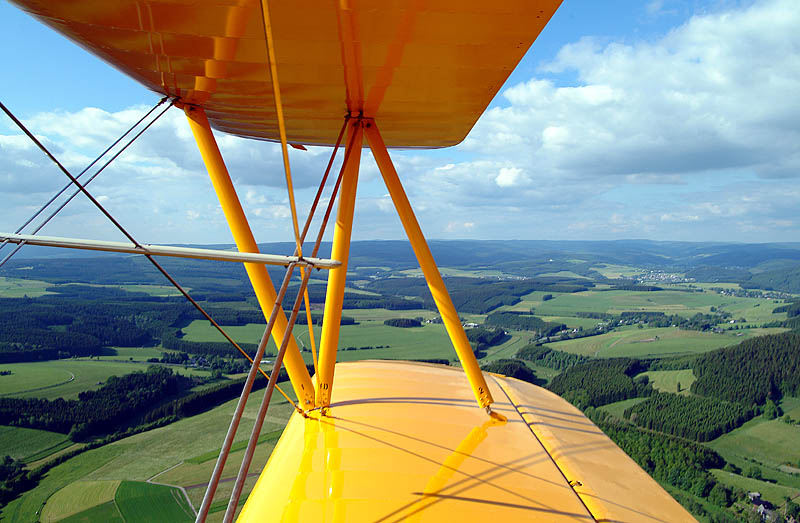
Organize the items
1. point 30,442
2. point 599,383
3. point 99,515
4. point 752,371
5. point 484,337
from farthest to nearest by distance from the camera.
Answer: point 484,337, point 752,371, point 599,383, point 30,442, point 99,515

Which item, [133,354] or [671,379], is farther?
[133,354]

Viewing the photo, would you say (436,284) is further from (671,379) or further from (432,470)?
(671,379)

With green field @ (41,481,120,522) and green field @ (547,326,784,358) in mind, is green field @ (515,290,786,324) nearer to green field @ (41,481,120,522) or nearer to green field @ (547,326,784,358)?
green field @ (547,326,784,358)

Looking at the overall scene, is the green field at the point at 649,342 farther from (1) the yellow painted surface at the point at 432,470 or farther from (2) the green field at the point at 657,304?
(1) the yellow painted surface at the point at 432,470

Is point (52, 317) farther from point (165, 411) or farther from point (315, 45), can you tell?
point (315, 45)

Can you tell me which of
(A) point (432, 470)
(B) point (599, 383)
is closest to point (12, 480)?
(A) point (432, 470)

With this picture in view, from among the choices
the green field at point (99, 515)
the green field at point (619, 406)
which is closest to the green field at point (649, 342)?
the green field at point (619, 406)
